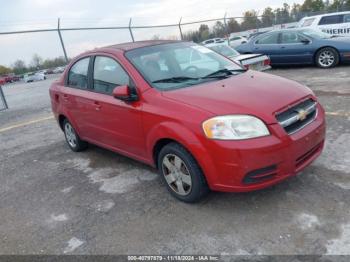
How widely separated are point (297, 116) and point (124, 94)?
179cm

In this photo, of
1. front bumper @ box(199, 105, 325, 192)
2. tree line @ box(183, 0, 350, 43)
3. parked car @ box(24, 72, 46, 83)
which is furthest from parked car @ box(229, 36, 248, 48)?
front bumper @ box(199, 105, 325, 192)

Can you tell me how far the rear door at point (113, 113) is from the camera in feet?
14.0

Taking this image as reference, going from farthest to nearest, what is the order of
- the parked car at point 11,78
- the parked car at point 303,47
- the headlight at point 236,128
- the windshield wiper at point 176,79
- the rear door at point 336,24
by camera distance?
the parked car at point 11,78, the rear door at point 336,24, the parked car at point 303,47, the windshield wiper at point 176,79, the headlight at point 236,128

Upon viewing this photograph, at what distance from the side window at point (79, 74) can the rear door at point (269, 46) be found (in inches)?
335

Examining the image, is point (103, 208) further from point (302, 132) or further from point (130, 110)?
point (302, 132)

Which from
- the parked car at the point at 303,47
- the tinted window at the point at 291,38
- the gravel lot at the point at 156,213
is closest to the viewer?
the gravel lot at the point at 156,213

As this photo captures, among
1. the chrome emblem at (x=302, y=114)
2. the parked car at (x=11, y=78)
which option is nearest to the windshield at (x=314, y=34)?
the chrome emblem at (x=302, y=114)

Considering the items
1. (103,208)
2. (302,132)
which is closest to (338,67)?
(302,132)

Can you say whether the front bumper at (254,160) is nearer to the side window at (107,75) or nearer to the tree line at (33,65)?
the side window at (107,75)

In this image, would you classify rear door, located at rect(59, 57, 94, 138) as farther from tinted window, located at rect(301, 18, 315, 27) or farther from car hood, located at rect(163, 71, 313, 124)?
tinted window, located at rect(301, 18, 315, 27)

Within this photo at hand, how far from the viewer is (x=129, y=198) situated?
4.28m

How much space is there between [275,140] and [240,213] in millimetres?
818

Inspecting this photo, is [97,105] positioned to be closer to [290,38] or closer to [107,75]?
[107,75]

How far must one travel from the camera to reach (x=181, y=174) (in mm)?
3865
